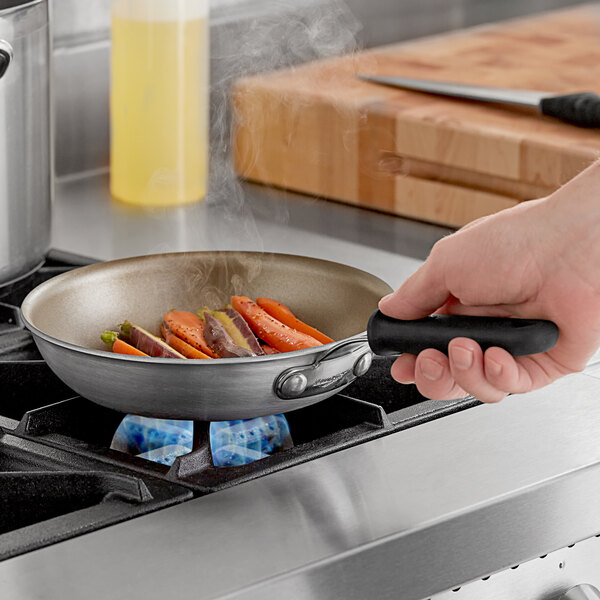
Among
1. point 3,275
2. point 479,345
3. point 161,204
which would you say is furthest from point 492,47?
point 479,345

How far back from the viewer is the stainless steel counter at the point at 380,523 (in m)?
0.68

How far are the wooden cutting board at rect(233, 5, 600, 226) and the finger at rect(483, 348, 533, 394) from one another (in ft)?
1.84

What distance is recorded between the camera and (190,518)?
74 cm

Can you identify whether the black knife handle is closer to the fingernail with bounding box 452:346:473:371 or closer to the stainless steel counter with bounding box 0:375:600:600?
the stainless steel counter with bounding box 0:375:600:600

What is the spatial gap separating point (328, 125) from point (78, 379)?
2.38 ft

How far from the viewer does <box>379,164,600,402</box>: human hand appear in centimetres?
84

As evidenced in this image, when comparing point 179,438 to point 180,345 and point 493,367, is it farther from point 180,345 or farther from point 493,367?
point 493,367

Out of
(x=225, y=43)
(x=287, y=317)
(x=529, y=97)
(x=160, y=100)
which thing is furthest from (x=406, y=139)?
(x=287, y=317)

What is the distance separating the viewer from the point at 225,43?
1.70m

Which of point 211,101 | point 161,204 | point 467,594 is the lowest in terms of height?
point 467,594

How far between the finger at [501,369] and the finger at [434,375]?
39mm

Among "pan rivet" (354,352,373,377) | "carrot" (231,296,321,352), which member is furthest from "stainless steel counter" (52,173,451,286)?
"pan rivet" (354,352,373,377)

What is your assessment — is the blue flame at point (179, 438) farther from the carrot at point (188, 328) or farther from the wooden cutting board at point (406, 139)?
the wooden cutting board at point (406, 139)

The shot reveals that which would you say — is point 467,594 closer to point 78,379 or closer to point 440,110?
point 78,379
